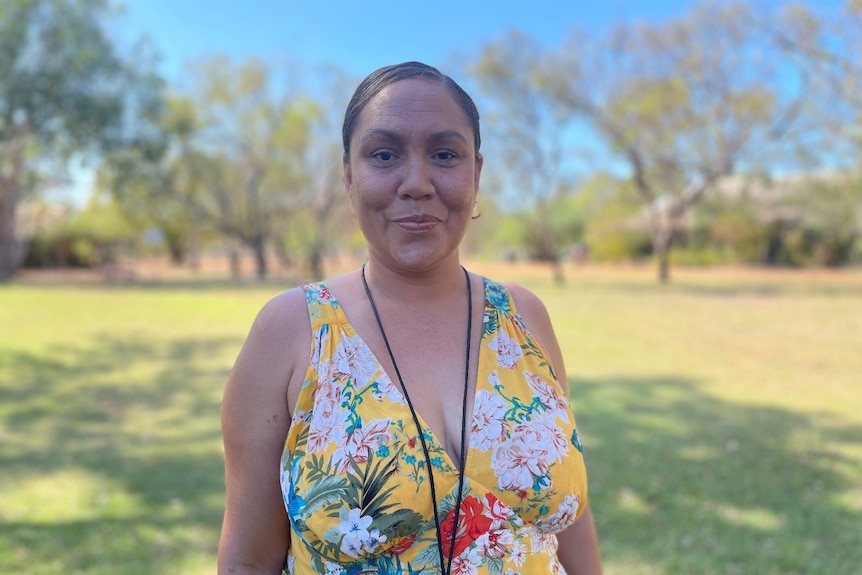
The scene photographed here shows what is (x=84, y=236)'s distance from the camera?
39.8 meters

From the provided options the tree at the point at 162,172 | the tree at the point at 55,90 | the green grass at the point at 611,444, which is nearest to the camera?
the green grass at the point at 611,444

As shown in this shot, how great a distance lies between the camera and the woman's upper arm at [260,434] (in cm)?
126

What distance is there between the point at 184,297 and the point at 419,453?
18.8 metres

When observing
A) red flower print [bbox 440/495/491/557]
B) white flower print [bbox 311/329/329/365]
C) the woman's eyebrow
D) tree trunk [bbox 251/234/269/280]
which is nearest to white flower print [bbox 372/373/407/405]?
white flower print [bbox 311/329/329/365]

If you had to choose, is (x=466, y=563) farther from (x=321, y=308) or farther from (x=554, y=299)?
(x=554, y=299)

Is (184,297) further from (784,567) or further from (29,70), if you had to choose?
Answer: (784,567)

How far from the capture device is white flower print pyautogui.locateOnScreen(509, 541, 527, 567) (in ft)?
4.25

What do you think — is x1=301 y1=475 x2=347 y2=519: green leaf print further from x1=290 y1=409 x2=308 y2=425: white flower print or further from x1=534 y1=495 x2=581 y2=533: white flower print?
x1=534 y1=495 x2=581 y2=533: white flower print

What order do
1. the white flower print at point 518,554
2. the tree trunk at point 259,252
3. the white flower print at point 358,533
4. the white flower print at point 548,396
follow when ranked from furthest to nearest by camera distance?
the tree trunk at point 259,252, the white flower print at point 548,396, the white flower print at point 518,554, the white flower print at point 358,533

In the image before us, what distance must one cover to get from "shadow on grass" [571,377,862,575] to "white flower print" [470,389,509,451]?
252 cm

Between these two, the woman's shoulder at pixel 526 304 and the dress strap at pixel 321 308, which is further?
the woman's shoulder at pixel 526 304

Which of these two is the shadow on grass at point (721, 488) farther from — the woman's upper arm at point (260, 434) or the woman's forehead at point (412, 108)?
the woman's forehead at point (412, 108)

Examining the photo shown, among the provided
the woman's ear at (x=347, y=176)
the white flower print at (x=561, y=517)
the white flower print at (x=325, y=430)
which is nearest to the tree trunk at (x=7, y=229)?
the woman's ear at (x=347, y=176)

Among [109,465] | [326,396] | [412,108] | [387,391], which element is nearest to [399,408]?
A: [387,391]
